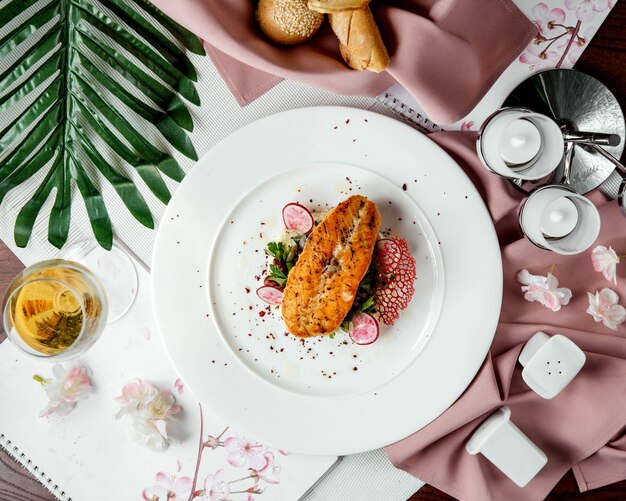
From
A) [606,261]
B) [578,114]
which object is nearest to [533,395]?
[606,261]

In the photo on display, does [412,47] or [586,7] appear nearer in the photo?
[412,47]

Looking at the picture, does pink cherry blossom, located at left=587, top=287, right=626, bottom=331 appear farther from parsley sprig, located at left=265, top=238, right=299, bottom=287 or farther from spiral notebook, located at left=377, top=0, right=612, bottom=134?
parsley sprig, located at left=265, top=238, right=299, bottom=287

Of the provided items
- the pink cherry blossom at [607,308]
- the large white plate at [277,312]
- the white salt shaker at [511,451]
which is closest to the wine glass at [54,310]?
the large white plate at [277,312]

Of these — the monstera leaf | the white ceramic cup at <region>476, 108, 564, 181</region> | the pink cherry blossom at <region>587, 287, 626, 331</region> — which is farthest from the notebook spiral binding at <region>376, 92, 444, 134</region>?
the pink cherry blossom at <region>587, 287, 626, 331</region>

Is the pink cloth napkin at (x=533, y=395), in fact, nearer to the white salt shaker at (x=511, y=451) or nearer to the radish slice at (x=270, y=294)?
the white salt shaker at (x=511, y=451)

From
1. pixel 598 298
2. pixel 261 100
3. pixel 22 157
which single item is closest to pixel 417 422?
pixel 598 298

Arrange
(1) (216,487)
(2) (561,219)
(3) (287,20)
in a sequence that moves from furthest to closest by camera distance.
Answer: (1) (216,487) < (2) (561,219) < (3) (287,20)

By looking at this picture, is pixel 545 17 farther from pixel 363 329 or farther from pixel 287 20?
pixel 363 329
